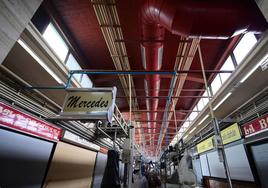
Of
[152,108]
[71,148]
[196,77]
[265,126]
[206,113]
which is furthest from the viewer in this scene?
[152,108]

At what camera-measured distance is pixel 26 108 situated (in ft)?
6.19

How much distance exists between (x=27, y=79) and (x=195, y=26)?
9.34 ft

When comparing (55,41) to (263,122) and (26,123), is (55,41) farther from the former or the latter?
(263,122)

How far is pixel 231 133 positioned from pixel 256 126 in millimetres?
857

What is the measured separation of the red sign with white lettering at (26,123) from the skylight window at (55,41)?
119cm

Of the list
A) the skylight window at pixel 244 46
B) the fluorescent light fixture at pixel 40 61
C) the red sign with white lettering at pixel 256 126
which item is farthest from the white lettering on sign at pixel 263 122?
the fluorescent light fixture at pixel 40 61

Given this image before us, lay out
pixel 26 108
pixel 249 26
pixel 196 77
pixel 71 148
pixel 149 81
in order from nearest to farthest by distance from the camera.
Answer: pixel 249 26 → pixel 26 108 → pixel 71 148 → pixel 149 81 → pixel 196 77

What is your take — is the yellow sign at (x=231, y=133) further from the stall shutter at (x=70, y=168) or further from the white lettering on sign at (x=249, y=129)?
the stall shutter at (x=70, y=168)

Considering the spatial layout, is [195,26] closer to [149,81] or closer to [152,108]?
[149,81]

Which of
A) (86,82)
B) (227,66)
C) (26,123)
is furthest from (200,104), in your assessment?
(26,123)

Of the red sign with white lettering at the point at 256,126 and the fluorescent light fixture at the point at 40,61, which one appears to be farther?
the red sign with white lettering at the point at 256,126

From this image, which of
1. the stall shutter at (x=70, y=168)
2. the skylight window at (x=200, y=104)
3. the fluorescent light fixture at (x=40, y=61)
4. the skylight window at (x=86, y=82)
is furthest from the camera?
the skylight window at (x=200, y=104)

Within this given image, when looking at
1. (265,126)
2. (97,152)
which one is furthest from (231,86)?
(97,152)

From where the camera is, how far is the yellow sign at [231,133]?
9.44 ft
